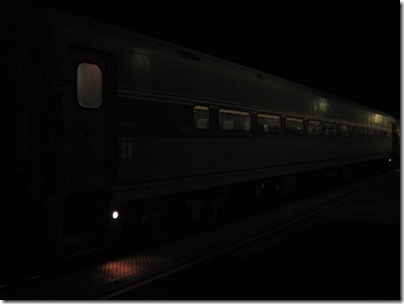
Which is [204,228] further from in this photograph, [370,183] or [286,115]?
[370,183]

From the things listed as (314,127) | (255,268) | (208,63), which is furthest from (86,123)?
(314,127)

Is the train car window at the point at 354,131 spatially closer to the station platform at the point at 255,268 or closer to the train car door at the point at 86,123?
the station platform at the point at 255,268

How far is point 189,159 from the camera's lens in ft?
27.6

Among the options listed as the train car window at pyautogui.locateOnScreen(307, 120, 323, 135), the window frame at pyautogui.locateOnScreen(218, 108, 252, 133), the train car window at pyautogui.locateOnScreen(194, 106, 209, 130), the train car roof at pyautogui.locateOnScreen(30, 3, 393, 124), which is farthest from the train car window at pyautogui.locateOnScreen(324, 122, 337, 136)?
the train car window at pyautogui.locateOnScreen(194, 106, 209, 130)

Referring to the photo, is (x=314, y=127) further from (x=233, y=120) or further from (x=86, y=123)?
(x=86, y=123)

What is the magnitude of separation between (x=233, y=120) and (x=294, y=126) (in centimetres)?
354

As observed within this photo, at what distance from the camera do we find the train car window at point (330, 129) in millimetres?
15663

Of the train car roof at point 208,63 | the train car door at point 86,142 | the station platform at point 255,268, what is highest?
the train car roof at point 208,63

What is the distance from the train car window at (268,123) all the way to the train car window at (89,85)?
16.6ft

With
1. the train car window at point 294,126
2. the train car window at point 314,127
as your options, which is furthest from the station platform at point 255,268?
the train car window at point 314,127

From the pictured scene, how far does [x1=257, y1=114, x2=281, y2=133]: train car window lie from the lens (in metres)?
10.9

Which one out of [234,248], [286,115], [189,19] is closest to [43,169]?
[234,248]

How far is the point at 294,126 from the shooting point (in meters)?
12.8

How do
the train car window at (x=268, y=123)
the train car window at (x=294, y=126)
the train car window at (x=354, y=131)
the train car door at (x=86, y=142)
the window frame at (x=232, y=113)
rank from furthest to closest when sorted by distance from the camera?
the train car window at (x=354, y=131), the train car window at (x=294, y=126), the train car window at (x=268, y=123), the window frame at (x=232, y=113), the train car door at (x=86, y=142)
